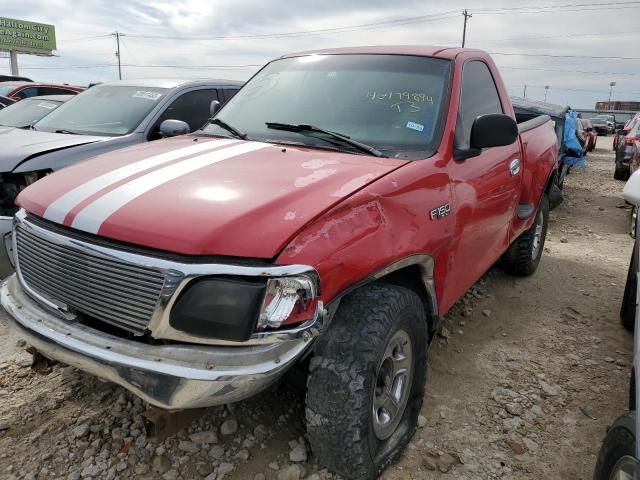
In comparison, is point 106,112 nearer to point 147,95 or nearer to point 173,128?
point 147,95

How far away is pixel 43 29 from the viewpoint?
43.1 m

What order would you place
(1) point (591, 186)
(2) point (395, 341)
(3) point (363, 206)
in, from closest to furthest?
(3) point (363, 206) < (2) point (395, 341) < (1) point (591, 186)

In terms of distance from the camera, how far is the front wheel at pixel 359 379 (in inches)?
77.8

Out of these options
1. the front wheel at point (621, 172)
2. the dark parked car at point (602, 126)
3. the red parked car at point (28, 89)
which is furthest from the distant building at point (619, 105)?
the red parked car at point (28, 89)

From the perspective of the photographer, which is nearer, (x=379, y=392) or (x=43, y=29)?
(x=379, y=392)

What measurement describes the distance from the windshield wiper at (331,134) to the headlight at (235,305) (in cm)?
99

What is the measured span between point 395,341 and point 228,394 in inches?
32.7

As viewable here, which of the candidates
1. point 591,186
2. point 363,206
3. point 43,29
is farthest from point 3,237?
point 43,29

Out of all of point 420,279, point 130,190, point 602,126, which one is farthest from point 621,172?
point 602,126

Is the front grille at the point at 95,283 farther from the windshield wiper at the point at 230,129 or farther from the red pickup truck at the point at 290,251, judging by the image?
the windshield wiper at the point at 230,129

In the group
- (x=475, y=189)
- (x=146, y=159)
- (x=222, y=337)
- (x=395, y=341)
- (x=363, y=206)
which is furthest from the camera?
(x=475, y=189)

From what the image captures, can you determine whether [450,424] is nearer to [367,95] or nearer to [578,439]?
[578,439]

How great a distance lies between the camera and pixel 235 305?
5.59ft

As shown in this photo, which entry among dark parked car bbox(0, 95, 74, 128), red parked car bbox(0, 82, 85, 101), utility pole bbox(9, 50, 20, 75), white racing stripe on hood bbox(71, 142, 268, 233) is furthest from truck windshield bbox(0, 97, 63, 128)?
utility pole bbox(9, 50, 20, 75)
